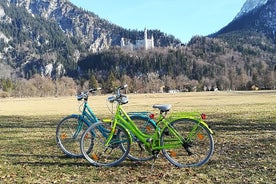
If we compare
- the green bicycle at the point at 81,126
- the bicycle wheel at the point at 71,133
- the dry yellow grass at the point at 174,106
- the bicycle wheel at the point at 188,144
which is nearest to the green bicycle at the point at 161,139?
the bicycle wheel at the point at 188,144

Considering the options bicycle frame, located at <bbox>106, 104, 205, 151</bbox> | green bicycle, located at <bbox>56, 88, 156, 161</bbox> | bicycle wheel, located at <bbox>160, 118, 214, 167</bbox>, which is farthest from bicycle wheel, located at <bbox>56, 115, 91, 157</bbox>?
bicycle wheel, located at <bbox>160, 118, 214, 167</bbox>

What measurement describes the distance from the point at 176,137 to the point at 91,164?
2.10 meters

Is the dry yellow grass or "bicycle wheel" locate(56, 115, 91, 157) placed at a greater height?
"bicycle wheel" locate(56, 115, 91, 157)

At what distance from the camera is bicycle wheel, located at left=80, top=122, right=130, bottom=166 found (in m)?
8.24

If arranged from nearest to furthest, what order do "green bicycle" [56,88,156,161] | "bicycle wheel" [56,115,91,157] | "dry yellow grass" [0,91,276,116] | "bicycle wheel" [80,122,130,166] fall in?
→ "bicycle wheel" [80,122,130,166], "green bicycle" [56,88,156,161], "bicycle wheel" [56,115,91,157], "dry yellow grass" [0,91,276,116]

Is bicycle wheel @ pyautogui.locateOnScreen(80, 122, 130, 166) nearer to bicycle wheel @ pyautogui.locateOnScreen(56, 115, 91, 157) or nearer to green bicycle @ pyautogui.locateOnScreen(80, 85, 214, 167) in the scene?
green bicycle @ pyautogui.locateOnScreen(80, 85, 214, 167)

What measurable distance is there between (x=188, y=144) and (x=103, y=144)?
6.50 feet

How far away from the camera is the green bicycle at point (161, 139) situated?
7902 mm

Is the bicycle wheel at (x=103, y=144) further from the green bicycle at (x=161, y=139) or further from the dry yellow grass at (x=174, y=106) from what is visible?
the dry yellow grass at (x=174, y=106)

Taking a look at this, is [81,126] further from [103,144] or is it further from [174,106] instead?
[174,106]

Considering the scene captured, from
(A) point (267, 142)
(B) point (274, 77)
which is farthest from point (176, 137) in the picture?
(B) point (274, 77)

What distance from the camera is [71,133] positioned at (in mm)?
9508

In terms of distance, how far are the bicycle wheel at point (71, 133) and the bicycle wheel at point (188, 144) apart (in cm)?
223

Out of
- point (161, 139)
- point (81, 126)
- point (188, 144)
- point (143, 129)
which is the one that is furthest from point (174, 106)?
point (161, 139)
